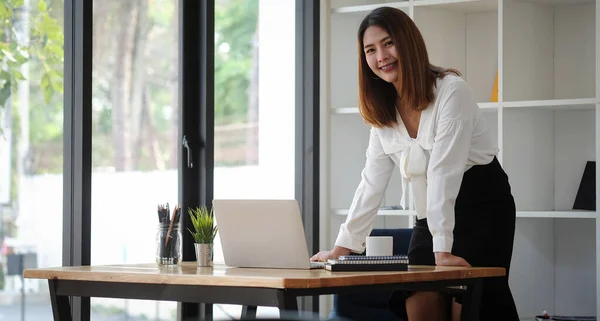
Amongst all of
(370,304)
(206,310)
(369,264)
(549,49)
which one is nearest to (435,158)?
(369,264)

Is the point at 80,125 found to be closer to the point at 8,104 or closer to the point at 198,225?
the point at 8,104

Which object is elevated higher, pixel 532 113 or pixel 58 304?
pixel 532 113

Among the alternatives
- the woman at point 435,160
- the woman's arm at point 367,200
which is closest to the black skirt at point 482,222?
the woman at point 435,160

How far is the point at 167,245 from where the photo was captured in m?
2.65

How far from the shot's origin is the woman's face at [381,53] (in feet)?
9.30

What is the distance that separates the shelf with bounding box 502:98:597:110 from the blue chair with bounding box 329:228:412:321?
884 mm

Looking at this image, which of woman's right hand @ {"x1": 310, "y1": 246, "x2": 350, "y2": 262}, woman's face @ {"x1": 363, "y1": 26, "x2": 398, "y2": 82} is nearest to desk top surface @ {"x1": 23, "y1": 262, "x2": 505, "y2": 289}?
woman's right hand @ {"x1": 310, "y1": 246, "x2": 350, "y2": 262}

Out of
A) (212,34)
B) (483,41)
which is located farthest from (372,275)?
(483,41)

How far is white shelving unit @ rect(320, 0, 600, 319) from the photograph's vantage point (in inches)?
164

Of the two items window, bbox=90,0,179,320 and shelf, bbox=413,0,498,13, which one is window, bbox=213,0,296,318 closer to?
window, bbox=90,0,179,320

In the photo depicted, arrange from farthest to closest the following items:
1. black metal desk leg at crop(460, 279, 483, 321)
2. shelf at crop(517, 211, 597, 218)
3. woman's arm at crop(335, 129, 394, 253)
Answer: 1. shelf at crop(517, 211, 597, 218)
2. woman's arm at crop(335, 129, 394, 253)
3. black metal desk leg at crop(460, 279, 483, 321)

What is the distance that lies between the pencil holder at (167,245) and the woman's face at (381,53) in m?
0.80

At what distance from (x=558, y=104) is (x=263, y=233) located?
2030 millimetres

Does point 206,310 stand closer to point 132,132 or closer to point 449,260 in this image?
point 132,132
